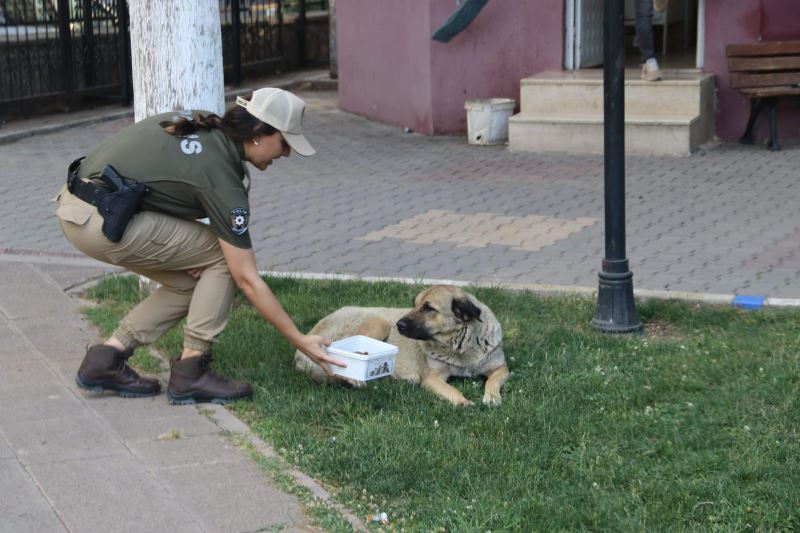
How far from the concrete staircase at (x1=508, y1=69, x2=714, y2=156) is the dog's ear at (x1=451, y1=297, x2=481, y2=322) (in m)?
6.49

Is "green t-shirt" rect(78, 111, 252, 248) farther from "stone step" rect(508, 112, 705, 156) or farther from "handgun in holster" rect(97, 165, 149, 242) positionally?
"stone step" rect(508, 112, 705, 156)

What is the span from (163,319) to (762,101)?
787 centimetres

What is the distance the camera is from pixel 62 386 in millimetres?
5582

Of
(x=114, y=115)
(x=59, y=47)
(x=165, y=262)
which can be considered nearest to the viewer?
(x=165, y=262)

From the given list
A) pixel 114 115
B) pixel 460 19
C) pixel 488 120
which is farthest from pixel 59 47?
pixel 488 120

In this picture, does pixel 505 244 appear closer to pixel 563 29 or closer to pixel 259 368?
pixel 259 368

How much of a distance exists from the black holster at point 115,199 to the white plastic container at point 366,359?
103cm

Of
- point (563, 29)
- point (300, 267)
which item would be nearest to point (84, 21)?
point (563, 29)

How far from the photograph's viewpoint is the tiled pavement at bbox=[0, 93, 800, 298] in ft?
25.3

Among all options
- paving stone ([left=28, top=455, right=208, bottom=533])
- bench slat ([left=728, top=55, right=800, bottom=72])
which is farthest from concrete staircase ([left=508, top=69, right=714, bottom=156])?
paving stone ([left=28, top=455, right=208, bottom=533])

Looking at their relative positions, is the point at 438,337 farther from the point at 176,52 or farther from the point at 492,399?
Result: the point at 176,52

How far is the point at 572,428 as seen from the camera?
4.92 meters

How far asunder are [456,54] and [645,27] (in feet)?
7.00

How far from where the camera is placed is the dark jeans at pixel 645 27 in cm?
1177
